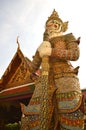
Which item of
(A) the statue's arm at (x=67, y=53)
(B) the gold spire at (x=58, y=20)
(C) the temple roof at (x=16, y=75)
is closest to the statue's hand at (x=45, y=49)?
(A) the statue's arm at (x=67, y=53)

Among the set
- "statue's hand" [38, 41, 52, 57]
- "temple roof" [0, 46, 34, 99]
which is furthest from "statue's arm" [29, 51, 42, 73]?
"temple roof" [0, 46, 34, 99]

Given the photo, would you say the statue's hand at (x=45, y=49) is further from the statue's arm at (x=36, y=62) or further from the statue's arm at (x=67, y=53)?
the statue's arm at (x=36, y=62)

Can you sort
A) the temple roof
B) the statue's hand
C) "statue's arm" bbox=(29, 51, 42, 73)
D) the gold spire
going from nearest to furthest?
the statue's hand, "statue's arm" bbox=(29, 51, 42, 73), the gold spire, the temple roof

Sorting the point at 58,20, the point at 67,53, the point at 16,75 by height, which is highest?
the point at 16,75

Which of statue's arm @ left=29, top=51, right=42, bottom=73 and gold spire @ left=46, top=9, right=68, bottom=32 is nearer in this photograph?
statue's arm @ left=29, top=51, right=42, bottom=73

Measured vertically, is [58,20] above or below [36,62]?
above

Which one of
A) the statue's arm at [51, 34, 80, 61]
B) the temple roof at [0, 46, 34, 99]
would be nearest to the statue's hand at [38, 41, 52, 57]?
the statue's arm at [51, 34, 80, 61]

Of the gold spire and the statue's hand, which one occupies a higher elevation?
the gold spire

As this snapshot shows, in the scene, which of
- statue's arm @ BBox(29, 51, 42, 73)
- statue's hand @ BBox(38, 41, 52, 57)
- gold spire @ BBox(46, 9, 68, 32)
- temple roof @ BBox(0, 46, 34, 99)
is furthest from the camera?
temple roof @ BBox(0, 46, 34, 99)

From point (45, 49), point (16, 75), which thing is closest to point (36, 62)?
point (45, 49)

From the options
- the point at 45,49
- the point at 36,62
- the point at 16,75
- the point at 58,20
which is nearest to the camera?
the point at 45,49

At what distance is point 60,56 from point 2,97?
13.7 ft

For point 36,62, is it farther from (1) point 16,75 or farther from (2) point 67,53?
(1) point 16,75

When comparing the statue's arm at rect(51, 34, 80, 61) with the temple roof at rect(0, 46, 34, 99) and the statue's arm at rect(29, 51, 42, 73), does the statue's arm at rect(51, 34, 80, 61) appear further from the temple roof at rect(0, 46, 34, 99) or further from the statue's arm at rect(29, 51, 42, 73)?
the temple roof at rect(0, 46, 34, 99)
